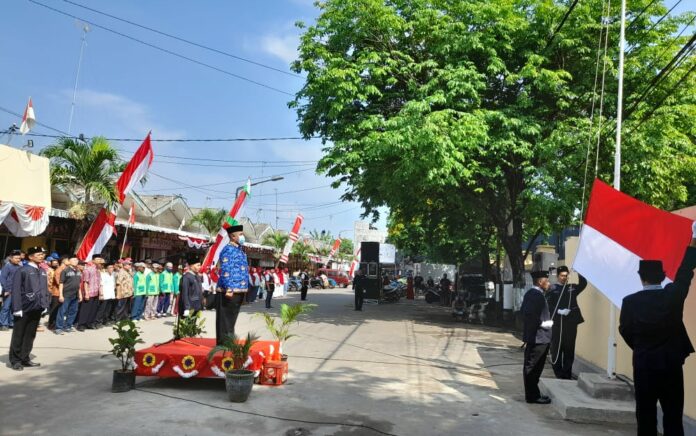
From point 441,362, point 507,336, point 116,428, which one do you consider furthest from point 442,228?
point 116,428

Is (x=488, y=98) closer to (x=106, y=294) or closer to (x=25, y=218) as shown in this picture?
(x=106, y=294)

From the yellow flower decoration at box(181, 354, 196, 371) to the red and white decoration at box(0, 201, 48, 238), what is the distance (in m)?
8.44

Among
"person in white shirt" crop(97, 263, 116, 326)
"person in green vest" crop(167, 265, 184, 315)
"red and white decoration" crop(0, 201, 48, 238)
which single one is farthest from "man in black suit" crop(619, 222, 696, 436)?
"person in green vest" crop(167, 265, 184, 315)

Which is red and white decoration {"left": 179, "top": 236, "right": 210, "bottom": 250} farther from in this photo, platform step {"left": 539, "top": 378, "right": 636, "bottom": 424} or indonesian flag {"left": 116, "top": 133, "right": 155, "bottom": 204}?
platform step {"left": 539, "top": 378, "right": 636, "bottom": 424}

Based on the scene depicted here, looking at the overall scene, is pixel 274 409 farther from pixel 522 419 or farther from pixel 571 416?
pixel 571 416

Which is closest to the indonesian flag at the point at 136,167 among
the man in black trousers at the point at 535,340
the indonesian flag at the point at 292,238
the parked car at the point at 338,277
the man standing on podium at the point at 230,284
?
the man standing on podium at the point at 230,284

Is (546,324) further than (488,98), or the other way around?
(488,98)

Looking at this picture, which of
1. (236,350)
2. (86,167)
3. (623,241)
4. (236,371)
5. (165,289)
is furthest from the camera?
(165,289)

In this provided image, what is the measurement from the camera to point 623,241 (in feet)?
17.9

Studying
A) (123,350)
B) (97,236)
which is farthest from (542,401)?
(97,236)

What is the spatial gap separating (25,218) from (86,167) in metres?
2.10

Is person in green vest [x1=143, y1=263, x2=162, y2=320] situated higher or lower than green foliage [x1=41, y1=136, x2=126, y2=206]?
lower

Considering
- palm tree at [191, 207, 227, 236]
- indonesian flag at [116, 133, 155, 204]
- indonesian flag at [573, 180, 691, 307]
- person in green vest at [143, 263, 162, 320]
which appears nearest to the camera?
indonesian flag at [573, 180, 691, 307]

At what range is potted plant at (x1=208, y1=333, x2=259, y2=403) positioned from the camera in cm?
611
